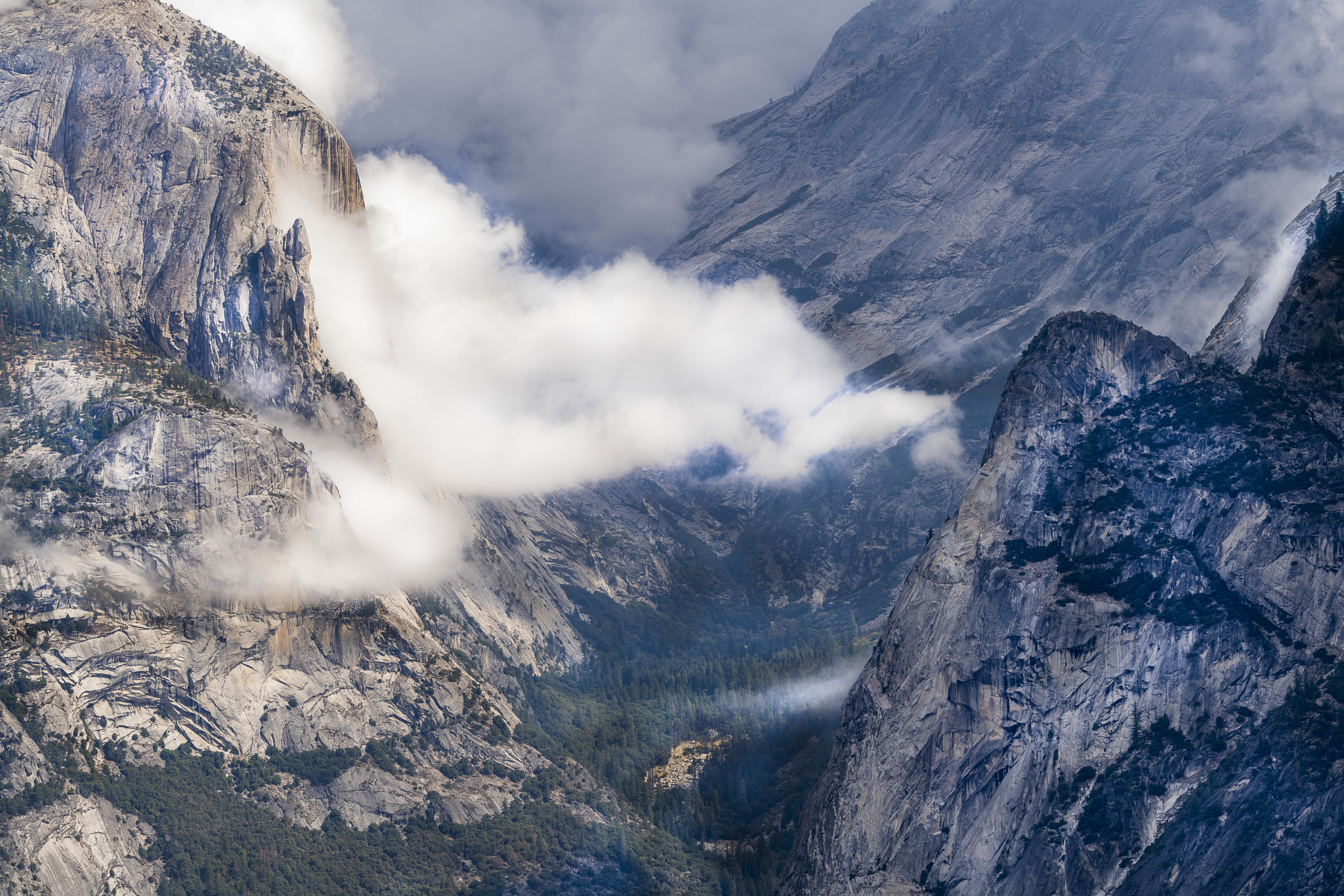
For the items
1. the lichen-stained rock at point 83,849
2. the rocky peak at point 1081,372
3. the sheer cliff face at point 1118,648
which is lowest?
the sheer cliff face at point 1118,648

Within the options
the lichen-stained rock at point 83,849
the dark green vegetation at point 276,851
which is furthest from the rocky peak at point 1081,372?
the lichen-stained rock at point 83,849

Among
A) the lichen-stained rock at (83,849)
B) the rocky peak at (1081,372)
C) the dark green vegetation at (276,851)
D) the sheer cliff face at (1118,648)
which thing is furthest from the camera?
the dark green vegetation at (276,851)

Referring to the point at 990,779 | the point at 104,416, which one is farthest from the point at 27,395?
the point at 990,779

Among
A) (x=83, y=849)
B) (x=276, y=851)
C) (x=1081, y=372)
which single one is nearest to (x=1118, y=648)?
(x=1081, y=372)

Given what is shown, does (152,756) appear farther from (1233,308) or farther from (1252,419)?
(1233,308)

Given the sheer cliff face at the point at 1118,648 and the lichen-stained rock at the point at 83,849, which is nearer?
the sheer cliff face at the point at 1118,648

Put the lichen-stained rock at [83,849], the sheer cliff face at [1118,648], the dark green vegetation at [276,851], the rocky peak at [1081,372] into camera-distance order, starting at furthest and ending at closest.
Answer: the dark green vegetation at [276,851]
the rocky peak at [1081,372]
the lichen-stained rock at [83,849]
the sheer cliff face at [1118,648]

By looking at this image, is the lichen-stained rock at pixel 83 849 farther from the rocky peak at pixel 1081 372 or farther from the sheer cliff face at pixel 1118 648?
the rocky peak at pixel 1081 372
